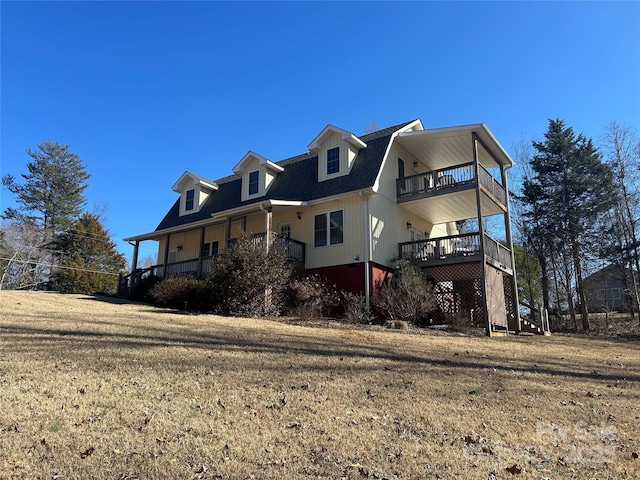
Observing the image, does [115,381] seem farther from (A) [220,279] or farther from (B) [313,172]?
(B) [313,172]

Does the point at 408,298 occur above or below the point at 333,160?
below

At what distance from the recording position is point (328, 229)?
731 inches

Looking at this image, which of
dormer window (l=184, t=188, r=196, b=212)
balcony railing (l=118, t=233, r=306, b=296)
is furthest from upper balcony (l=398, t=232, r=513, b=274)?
dormer window (l=184, t=188, r=196, b=212)

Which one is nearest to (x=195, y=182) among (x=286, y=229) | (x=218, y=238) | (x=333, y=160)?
(x=218, y=238)

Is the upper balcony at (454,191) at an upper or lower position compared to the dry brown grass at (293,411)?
upper

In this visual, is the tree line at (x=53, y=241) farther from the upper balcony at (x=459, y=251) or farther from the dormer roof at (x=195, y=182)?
the upper balcony at (x=459, y=251)

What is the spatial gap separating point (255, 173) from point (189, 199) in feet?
16.2

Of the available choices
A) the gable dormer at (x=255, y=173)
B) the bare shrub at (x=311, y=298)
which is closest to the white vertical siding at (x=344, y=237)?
the bare shrub at (x=311, y=298)

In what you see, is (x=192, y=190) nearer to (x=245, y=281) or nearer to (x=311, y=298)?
(x=245, y=281)

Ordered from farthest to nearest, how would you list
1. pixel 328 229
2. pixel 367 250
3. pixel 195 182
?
pixel 195 182
pixel 328 229
pixel 367 250

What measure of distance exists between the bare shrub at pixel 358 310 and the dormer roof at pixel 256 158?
26.0 ft

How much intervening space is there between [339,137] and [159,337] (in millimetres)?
12898

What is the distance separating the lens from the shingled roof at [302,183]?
59.3 feet

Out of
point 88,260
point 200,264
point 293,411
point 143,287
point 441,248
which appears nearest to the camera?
point 293,411
